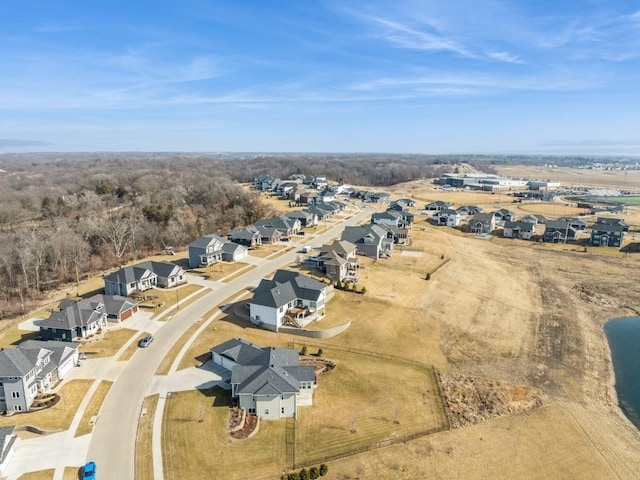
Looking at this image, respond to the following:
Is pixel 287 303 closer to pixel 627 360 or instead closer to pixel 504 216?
pixel 627 360

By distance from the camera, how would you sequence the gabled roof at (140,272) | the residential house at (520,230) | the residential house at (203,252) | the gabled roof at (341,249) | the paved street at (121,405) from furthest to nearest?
the residential house at (520,230) < the residential house at (203,252) < the gabled roof at (341,249) < the gabled roof at (140,272) < the paved street at (121,405)

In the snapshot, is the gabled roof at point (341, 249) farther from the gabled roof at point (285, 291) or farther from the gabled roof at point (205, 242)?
the gabled roof at point (205, 242)

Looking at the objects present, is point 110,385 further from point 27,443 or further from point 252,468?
point 252,468

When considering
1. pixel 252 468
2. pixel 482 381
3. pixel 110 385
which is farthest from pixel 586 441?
pixel 110 385

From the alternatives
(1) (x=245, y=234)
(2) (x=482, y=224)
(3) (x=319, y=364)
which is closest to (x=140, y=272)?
(1) (x=245, y=234)

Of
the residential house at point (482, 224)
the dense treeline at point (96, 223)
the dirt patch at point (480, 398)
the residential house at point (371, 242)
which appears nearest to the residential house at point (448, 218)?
the residential house at point (482, 224)

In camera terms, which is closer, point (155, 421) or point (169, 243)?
point (155, 421)
